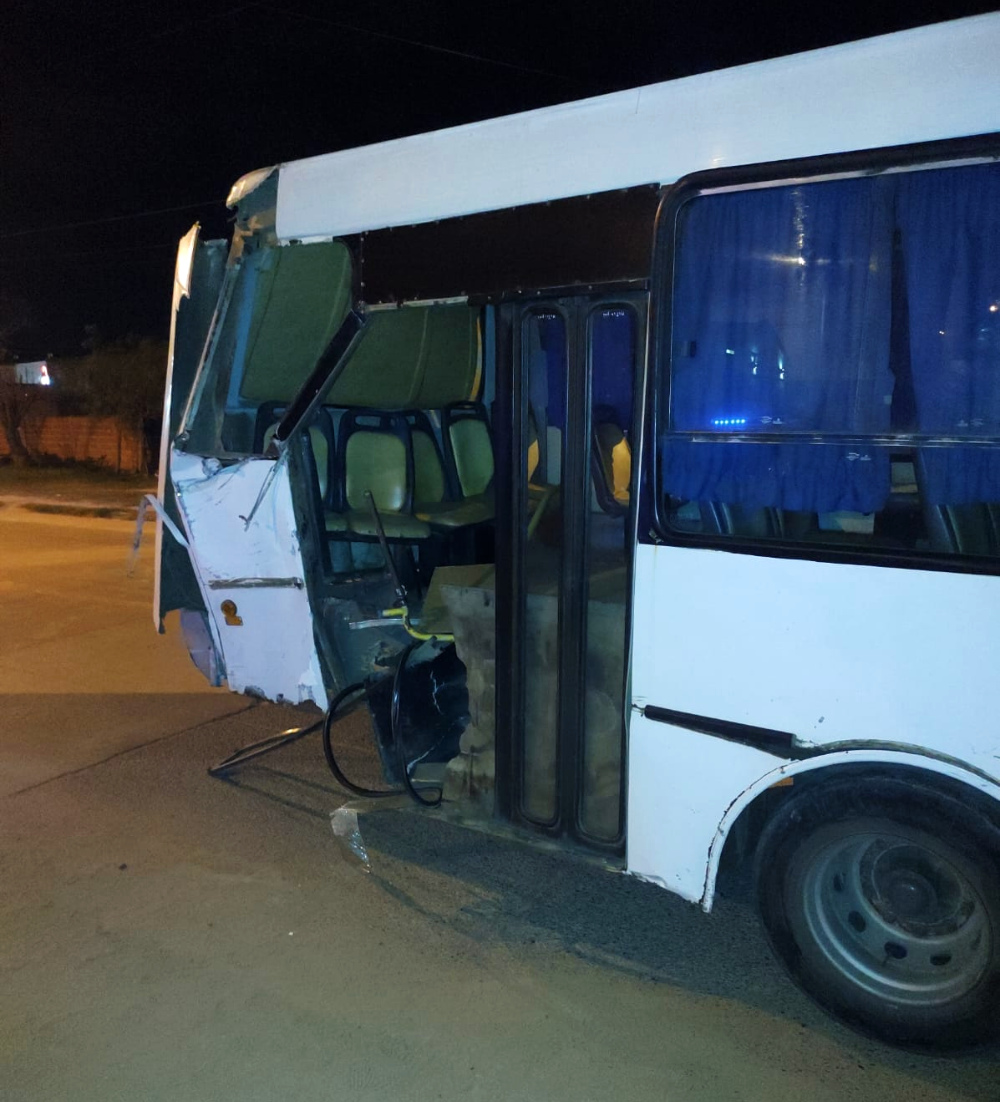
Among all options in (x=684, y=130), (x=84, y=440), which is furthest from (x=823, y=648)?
(x=84, y=440)

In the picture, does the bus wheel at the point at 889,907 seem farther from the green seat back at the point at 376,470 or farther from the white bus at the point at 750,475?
the green seat back at the point at 376,470

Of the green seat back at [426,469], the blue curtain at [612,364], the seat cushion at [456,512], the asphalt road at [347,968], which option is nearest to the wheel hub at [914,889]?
the asphalt road at [347,968]

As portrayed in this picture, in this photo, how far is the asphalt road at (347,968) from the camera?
273 cm

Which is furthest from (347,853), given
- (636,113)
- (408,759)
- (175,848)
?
(636,113)

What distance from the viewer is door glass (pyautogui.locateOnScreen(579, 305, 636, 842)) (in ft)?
10.1

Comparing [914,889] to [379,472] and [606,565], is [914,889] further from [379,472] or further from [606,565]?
[379,472]

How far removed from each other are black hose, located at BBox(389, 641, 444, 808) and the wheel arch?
4.55 ft

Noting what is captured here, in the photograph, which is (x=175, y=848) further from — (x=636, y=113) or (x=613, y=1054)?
(x=636, y=113)

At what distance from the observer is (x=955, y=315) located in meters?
2.48

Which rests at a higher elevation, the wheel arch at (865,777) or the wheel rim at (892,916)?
the wheel arch at (865,777)

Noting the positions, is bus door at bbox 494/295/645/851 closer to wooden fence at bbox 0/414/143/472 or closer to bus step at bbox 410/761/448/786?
bus step at bbox 410/761/448/786

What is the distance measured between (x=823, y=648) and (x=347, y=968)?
2000 millimetres

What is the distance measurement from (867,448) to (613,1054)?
1.99m

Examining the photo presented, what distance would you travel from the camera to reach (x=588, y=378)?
3.12 m
